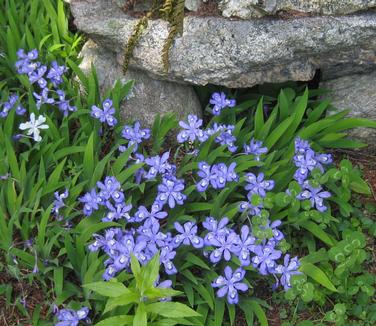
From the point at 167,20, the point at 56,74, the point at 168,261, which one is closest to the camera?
the point at 168,261

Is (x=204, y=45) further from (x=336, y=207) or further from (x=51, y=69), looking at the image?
(x=336, y=207)

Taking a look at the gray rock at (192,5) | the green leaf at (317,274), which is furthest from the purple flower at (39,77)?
the green leaf at (317,274)

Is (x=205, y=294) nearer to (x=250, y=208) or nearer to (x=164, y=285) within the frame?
(x=164, y=285)

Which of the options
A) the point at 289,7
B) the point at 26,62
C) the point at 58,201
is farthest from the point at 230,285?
the point at 26,62

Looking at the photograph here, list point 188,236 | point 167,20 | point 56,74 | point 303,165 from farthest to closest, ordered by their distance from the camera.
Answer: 1. point 56,74
2. point 167,20
3. point 303,165
4. point 188,236

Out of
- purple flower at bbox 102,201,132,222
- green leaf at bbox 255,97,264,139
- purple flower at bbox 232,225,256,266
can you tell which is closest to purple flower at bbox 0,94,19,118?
purple flower at bbox 102,201,132,222
